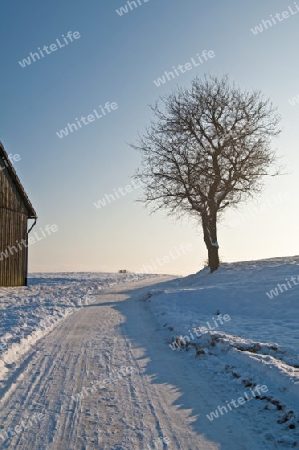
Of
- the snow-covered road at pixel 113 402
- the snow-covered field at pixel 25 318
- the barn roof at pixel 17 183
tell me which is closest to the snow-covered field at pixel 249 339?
the snow-covered road at pixel 113 402

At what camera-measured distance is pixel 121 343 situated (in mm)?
9555

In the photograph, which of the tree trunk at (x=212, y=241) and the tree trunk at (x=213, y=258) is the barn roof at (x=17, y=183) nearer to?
the tree trunk at (x=212, y=241)

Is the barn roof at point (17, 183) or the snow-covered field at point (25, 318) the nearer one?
the snow-covered field at point (25, 318)

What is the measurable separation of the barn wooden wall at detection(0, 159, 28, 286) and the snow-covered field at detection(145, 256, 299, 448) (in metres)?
9.37

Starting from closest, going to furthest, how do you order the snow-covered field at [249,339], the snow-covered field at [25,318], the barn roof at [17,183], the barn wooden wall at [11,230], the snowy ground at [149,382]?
the snowy ground at [149,382], the snow-covered field at [249,339], the snow-covered field at [25,318], the barn wooden wall at [11,230], the barn roof at [17,183]

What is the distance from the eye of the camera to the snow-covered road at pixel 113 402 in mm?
4508

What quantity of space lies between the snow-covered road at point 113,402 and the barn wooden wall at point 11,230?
50.1 ft

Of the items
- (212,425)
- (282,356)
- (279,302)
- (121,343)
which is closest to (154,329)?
(121,343)

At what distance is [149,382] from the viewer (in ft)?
21.7

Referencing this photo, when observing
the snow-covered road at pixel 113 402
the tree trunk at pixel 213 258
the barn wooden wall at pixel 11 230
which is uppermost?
the barn wooden wall at pixel 11 230

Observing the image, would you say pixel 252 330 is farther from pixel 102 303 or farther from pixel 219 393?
pixel 102 303

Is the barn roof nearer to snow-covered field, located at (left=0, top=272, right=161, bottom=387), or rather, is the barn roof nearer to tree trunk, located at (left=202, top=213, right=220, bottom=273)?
snow-covered field, located at (left=0, top=272, right=161, bottom=387)

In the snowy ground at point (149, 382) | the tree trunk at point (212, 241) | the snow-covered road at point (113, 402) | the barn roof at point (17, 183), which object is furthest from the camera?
the tree trunk at point (212, 241)

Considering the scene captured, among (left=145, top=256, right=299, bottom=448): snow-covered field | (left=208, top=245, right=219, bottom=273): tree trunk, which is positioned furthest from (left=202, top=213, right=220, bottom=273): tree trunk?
(left=145, top=256, right=299, bottom=448): snow-covered field
